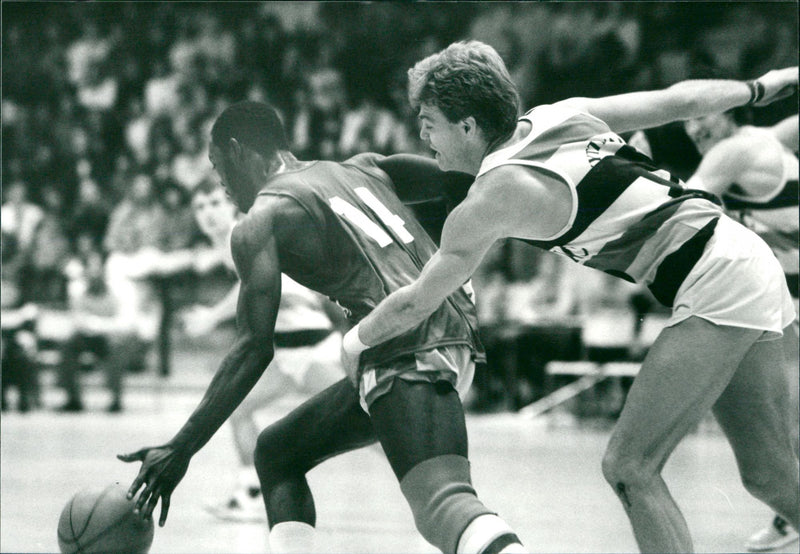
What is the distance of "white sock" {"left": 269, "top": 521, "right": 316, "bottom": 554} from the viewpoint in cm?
337

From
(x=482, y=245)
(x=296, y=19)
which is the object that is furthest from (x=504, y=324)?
(x=482, y=245)

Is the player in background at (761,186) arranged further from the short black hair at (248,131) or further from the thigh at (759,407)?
the short black hair at (248,131)

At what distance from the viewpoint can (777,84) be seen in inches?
157

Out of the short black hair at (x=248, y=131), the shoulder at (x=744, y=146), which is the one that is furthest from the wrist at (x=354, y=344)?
the shoulder at (x=744, y=146)

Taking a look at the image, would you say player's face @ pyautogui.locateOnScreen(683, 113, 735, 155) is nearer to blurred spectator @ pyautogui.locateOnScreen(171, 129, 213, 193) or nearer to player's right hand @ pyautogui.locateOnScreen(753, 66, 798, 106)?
player's right hand @ pyautogui.locateOnScreen(753, 66, 798, 106)

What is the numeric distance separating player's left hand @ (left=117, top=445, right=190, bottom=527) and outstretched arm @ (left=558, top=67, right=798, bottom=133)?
1502mm

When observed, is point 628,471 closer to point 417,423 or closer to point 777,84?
point 417,423

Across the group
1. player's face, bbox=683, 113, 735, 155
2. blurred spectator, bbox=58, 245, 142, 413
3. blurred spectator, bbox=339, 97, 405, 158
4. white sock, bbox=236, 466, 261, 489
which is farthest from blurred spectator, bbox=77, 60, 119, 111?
player's face, bbox=683, 113, 735, 155

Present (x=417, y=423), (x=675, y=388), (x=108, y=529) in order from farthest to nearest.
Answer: (x=108, y=529)
(x=417, y=423)
(x=675, y=388)

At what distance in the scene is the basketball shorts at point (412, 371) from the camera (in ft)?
10.3

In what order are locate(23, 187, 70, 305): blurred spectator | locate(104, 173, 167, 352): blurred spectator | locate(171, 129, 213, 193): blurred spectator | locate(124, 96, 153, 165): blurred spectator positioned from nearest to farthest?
locate(171, 129, 213, 193): blurred spectator < locate(124, 96, 153, 165): blurred spectator < locate(104, 173, 167, 352): blurred spectator < locate(23, 187, 70, 305): blurred spectator

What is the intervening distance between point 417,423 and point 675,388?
70 cm

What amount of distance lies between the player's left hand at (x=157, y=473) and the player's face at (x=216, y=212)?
3367 millimetres

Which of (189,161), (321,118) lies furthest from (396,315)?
(189,161)
